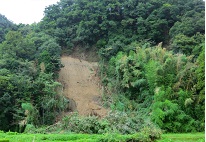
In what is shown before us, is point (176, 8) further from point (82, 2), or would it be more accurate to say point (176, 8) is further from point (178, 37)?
point (82, 2)

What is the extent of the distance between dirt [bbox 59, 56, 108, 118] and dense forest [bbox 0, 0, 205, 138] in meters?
1.00

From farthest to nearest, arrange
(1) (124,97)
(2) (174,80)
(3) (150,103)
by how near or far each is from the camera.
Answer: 1. (1) (124,97)
2. (3) (150,103)
3. (2) (174,80)

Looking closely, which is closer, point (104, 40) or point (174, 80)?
point (174, 80)

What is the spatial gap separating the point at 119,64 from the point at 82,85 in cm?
543

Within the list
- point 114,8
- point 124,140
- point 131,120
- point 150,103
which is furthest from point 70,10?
point 124,140

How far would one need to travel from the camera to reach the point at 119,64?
20.0 metres

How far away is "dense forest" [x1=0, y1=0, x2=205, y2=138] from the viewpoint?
14.5m

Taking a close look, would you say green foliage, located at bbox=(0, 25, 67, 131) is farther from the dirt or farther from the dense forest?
the dirt

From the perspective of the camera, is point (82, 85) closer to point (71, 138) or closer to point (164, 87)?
point (164, 87)

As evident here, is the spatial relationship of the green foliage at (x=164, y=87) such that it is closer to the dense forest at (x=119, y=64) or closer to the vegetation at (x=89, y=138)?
the dense forest at (x=119, y=64)

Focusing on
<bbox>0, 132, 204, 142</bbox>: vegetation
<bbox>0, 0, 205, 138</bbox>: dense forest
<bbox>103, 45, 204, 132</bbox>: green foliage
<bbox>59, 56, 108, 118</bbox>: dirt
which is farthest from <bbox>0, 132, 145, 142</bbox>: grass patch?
<bbox>59, 56, 108, 118</bbox>: dirt

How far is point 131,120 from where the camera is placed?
561 inches

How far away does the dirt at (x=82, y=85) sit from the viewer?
20.7 metres

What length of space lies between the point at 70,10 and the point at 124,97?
1492 centimetres
